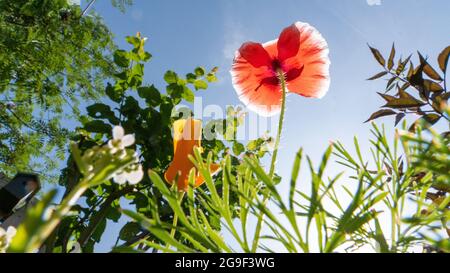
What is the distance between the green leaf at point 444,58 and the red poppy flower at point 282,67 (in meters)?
0.28

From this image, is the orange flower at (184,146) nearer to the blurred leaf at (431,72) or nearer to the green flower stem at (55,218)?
the green flower stem at (55,218)

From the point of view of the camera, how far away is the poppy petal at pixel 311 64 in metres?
0.64

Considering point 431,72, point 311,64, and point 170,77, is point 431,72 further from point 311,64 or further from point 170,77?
point 170,77

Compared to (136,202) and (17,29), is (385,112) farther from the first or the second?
(17,29)

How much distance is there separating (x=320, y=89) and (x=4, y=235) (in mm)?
562

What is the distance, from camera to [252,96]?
74 cm

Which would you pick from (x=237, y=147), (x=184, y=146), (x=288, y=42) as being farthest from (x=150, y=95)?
(x=184, y=146)

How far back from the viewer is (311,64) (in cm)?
66

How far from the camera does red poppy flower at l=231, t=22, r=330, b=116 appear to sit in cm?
60

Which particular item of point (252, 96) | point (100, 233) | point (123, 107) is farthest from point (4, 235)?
point (123, 107)

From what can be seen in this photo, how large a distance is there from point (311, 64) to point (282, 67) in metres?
0.05

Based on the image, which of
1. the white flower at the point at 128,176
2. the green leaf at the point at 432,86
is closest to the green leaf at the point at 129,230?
the green leaf at the point at 432,86

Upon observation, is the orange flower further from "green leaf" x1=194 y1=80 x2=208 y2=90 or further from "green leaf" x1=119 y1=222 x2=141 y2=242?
"green leaf" x1=194 y1=80 x2=208 y2=90

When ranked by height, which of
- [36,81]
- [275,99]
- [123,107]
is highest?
[36,81]
